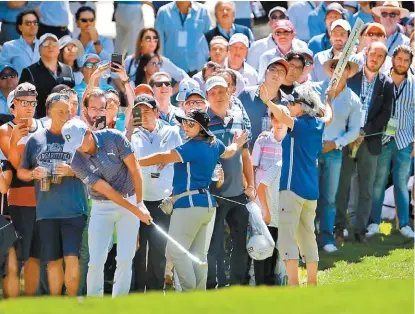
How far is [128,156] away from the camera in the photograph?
11.0m

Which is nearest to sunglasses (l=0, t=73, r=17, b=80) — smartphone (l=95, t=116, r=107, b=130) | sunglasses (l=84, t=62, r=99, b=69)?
sunglasses (l=84, t=62, r=99, b=69)

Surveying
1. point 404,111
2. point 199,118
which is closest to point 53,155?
point 199,118

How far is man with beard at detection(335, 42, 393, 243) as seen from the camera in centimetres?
1491

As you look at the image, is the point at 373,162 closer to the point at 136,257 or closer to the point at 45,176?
the point at 136,257

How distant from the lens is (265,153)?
504 inches

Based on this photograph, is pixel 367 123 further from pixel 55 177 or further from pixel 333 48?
pixel 55 177

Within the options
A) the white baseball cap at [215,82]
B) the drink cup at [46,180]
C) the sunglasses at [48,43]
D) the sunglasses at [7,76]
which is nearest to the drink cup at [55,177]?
the drink cup at [46,180]

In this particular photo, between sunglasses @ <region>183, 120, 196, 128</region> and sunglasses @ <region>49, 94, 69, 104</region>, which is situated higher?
sunglasses @ <region>49, 94, 69, 104</region>

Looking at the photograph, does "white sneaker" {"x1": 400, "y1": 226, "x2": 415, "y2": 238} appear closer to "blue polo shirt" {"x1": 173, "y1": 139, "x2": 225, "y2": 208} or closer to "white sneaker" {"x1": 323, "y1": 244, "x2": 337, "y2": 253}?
"white sneaker" {"x1": 323, "y1": 244, "x2": 337, "y2": 253}

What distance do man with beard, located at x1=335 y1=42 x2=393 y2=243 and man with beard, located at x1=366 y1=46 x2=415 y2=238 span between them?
0.62 feet

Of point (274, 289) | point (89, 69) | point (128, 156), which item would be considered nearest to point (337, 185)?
point (89, 69)

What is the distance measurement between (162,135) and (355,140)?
3.40 m

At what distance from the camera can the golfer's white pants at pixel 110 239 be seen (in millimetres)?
11109

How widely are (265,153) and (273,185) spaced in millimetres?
371
